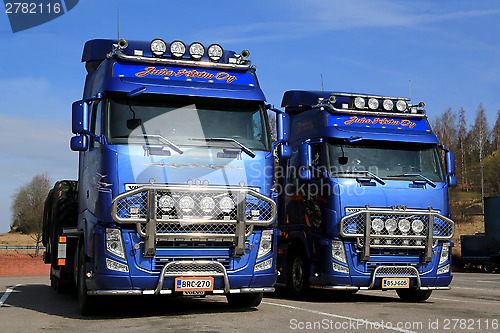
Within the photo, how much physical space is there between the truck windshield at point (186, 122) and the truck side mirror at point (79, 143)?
51cm

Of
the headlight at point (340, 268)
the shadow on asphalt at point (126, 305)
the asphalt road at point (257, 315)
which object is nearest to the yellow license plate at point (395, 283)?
the asphalt road at point (257, 315)

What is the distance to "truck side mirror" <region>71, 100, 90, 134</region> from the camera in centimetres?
1012

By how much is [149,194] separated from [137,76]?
2.02 metres

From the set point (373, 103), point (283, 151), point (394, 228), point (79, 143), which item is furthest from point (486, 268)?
point (79, 143)

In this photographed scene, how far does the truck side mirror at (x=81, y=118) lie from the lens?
10.1 m

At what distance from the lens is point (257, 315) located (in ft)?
34.4

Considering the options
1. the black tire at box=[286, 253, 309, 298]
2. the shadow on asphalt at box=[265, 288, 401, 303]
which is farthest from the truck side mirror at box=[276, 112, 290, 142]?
the shadow on asphalt at box=[265, 288, 401, 303]

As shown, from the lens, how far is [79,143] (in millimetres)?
10234

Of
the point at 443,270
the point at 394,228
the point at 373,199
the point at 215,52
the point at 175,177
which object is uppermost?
the point at 215,52

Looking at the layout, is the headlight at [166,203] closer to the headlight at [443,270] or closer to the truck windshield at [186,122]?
the truck windshield at [186,122]

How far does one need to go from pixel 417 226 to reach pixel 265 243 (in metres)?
3.73

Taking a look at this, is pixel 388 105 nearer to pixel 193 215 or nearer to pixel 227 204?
pixel 227 204

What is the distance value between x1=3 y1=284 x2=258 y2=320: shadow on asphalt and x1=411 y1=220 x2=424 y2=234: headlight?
3.67 meters

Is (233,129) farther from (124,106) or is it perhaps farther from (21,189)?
(21,189)
